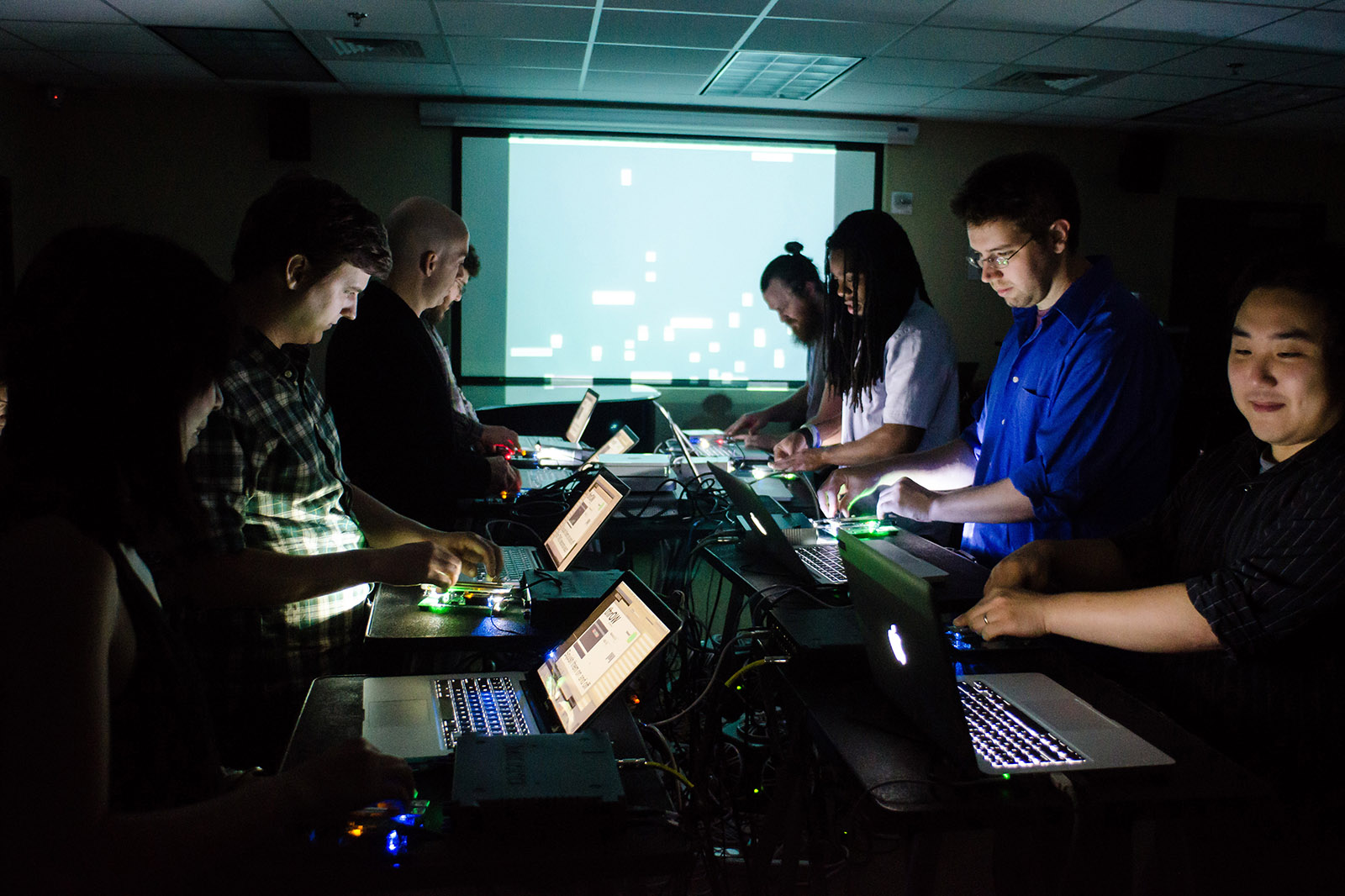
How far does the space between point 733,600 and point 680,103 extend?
4490 mm

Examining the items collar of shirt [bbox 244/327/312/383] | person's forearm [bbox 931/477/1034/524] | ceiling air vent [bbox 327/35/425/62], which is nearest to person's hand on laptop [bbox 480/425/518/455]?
collar of shirt [bbox 244/327/312/383]

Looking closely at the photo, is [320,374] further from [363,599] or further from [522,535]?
[363,599]

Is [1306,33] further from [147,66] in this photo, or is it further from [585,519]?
[147,66]

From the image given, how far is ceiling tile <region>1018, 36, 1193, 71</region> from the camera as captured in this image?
14.6 feet

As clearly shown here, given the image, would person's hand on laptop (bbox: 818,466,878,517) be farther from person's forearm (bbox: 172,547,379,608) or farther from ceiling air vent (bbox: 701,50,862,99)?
ceiling air vent (bbox: 701,50,862,99)

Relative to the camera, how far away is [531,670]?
1481 mm

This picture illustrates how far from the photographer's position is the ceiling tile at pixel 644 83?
533 centimetres

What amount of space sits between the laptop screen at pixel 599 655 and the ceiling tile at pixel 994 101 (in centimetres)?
508

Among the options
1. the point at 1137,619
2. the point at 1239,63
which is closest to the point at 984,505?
the point at 1137,619

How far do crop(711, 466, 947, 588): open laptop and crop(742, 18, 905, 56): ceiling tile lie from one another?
9.38ft

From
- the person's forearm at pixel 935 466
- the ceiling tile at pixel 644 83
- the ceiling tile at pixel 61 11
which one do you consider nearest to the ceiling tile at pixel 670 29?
the ceiling tile at pixel 644 83

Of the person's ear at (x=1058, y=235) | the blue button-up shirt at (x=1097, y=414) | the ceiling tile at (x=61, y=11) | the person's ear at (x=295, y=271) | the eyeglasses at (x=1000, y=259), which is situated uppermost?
the ceiling tile at (x=61, y=11)

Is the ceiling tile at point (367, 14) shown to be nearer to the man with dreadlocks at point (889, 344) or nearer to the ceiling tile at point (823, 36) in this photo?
the ceiling tile at point (823, 36)

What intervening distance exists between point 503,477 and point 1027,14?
10.1 feet
